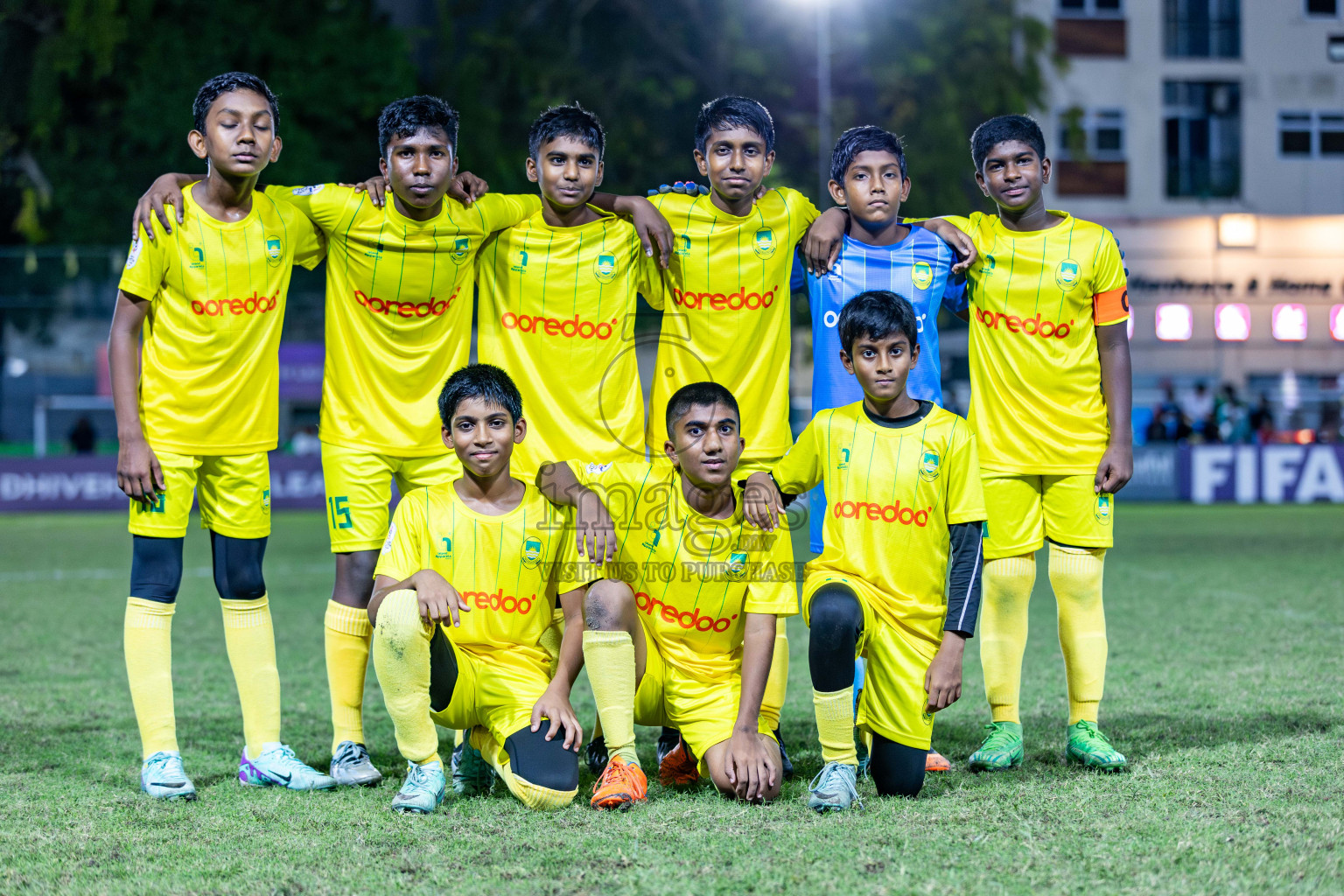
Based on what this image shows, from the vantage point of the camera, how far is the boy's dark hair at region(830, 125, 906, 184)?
3.80 meters

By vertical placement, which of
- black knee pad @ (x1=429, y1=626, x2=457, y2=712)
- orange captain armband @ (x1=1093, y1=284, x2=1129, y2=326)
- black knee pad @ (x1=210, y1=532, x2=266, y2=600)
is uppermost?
orange captain armband @ (x1=1093, y1=284, x2=1129, y2=326)

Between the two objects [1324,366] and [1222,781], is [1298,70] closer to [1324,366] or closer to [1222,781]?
[1324,366]

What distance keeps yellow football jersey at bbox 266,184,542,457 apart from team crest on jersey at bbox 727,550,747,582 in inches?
39.7

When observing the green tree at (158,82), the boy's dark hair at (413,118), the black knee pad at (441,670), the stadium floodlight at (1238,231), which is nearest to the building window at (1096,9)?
the stadium floodlight at (1238,231)

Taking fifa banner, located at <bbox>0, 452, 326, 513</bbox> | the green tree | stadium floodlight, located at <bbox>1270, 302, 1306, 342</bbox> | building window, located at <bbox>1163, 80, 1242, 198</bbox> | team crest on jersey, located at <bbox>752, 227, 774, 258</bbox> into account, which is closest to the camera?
team crest on jersey, located at <bbox>752, 227, 774, 258</bbox>

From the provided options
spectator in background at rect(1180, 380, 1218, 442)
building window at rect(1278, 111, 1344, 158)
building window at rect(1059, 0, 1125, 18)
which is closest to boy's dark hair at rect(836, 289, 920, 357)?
spectator in background at rect(1180, 380, 1218, 442)

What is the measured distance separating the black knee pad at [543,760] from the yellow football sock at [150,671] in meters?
1.08

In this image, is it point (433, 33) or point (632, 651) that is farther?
point (433, 33)

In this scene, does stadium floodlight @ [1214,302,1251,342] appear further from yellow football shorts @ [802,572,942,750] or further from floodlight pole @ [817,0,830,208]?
yellow football shorts @ [802,572,942,750]

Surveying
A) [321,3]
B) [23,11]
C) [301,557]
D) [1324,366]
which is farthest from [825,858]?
[1324,366]

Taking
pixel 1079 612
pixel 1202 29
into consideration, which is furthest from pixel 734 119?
pixel 1202 29

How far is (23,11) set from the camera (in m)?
16.3

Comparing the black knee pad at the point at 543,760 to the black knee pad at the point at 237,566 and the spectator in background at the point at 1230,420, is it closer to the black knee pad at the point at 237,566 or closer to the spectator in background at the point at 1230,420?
the black knee pad at the point at 237,566

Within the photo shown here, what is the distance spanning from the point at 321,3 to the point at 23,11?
3797 millimetres
